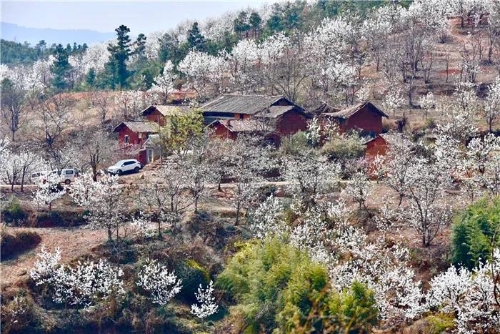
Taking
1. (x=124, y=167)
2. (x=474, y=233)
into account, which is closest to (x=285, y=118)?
(x=124, y=167)

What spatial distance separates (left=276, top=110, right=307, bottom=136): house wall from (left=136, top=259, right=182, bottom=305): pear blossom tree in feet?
58.4

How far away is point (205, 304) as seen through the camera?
22.2 meters

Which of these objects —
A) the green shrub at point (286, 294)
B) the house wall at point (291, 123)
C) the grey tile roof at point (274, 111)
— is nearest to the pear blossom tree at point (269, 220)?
the green shrub at point (286, 294)

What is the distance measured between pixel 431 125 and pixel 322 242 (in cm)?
1940

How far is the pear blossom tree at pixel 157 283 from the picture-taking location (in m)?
22.3

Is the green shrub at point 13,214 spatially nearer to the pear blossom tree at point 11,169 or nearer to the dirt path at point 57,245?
the dirt path at point 57,245

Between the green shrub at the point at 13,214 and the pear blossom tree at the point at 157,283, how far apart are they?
729cm

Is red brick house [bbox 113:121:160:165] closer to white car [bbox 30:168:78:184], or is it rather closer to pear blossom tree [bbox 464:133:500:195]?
white car [bbox 30:168:78:184]

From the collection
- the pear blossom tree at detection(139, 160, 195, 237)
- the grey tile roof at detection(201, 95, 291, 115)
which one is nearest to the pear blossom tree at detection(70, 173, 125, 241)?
the pear blossom tree at detection(139, 160, 195, 237)

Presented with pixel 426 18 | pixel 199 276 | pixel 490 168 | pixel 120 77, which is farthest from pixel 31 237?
pixel 426 18

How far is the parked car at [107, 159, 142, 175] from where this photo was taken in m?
34.7

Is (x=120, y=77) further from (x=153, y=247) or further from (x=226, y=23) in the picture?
(x=153, y=247)

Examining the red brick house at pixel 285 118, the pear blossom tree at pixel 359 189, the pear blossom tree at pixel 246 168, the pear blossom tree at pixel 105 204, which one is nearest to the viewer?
the pear blossom tree at pixel 105 204

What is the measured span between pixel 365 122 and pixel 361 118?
423 millimetres
